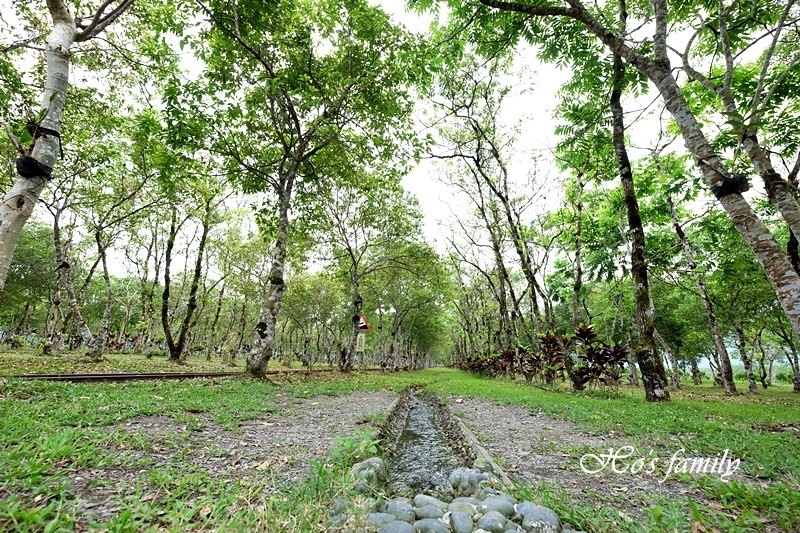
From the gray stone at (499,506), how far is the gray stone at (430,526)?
452 mm

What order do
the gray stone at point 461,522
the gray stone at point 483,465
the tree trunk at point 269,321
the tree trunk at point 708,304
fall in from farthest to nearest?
the tree trunk at point 708,304, the tree trunk at point 269,321, the gray stone at point 483,465, the gray stone at point 461,522

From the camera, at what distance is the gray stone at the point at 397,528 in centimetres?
250

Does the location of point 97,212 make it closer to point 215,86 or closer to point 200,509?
point 215,86

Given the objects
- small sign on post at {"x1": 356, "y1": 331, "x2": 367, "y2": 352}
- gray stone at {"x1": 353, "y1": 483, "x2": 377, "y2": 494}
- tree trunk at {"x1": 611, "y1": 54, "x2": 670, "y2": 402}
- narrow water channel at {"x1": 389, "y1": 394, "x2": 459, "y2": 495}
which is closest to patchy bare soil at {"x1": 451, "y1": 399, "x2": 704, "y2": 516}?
narrow water channel at {"x1": 389, "y1": 394, "x2": 459, "y2": 495}

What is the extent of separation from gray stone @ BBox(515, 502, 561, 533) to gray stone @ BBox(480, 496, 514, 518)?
9cm

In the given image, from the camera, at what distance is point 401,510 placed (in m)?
2.96

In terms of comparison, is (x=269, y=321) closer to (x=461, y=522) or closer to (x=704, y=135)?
(x=461, y=522)

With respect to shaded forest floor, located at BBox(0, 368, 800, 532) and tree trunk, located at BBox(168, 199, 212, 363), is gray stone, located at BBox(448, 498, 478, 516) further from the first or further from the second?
tree trunk, located at BBox(168, 199, 212, 363)

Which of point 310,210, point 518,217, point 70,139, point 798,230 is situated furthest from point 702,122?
point 70,139

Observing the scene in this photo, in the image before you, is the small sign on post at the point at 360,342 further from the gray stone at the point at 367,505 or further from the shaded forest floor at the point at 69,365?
the gray stone at the point at 367,505

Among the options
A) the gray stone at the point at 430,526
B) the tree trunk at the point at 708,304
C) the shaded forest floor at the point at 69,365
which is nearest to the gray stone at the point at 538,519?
the gray stone at the point at 430,526

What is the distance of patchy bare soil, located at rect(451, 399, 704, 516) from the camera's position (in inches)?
131

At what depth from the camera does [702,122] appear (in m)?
12.1

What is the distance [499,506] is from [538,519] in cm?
36
